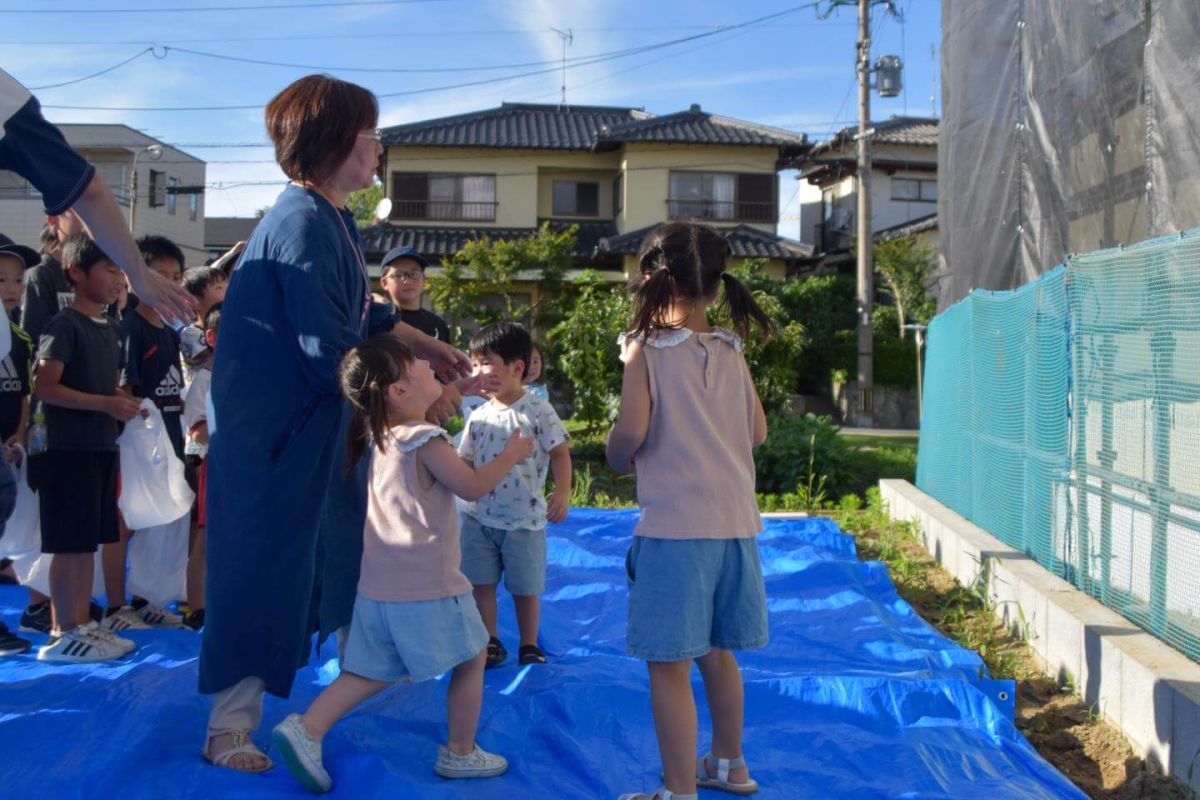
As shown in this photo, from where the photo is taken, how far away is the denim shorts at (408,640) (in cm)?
262

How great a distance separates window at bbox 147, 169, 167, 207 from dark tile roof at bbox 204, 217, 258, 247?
39.2 ft

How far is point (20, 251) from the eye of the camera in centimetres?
409

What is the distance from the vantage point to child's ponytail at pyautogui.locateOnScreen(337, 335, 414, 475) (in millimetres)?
2598

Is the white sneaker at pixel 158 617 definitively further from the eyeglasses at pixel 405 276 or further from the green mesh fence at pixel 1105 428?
the green mesh fence at pixel 1105 428

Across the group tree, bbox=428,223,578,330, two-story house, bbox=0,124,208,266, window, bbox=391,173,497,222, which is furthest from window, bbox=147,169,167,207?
tree, bbox=428,223,578,330

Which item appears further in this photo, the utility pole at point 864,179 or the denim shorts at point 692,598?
the utility pole at point 864,179

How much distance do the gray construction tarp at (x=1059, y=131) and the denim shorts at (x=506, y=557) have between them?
2.98 m

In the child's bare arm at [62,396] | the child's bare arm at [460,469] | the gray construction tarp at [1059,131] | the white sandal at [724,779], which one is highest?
the gray construction tarp at [1059,131]

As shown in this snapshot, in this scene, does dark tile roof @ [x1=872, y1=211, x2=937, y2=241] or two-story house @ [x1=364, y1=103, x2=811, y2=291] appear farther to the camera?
dark tile roof @ [x1=872, y1=211, x2=937, y2=241]

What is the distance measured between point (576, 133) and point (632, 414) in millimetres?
24431

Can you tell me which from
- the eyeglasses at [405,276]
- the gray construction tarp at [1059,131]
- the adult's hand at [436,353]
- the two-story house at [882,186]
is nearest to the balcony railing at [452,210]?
the two-story house at [882,186]

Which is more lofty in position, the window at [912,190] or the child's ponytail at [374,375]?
the window at [912,190]

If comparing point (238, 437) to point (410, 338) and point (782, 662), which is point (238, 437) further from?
point (782, 662)

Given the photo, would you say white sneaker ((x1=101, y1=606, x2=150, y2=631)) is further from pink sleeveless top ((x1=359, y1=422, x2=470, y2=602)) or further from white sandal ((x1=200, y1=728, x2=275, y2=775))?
pink sleeveless top ((x1=359, y1=422, x2=470, y2=602))
